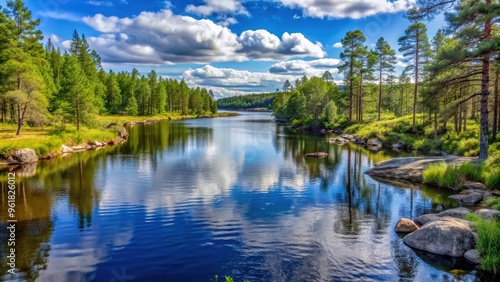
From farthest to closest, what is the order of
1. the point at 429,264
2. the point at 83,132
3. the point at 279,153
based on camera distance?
the point at 83,132, the point at 279,153, the point at 429,264

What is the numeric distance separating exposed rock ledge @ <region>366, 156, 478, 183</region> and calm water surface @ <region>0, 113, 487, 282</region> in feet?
5.88

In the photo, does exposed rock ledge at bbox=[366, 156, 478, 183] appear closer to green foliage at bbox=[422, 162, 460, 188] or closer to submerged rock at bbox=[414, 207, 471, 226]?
green foliage at bbox=[422, 162, 460, 188]

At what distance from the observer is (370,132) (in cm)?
5509

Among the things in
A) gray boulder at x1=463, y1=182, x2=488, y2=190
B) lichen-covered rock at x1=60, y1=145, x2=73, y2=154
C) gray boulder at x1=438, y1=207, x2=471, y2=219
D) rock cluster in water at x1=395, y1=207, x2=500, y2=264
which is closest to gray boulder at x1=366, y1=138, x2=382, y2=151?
gray boulder at x1=463, y1=182, x2=488, y2=190

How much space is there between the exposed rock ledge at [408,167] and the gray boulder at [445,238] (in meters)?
13.4

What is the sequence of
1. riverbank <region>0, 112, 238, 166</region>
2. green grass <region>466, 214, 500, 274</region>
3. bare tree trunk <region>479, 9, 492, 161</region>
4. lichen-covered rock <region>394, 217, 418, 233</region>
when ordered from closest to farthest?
green grass <region>466, 214, 500, 274</region>
lichen-covered rock <region>394, 217, 418, 233</region>
bare tree trunk <region>479, 9, 492, 161</region>
riverbank <region>0, 112, 238, 166</region>

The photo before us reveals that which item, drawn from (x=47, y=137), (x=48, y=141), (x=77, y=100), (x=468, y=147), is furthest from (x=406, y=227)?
(x=77, y=100)

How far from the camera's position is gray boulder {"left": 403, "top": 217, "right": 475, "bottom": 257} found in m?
14.1

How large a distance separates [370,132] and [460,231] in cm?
4250

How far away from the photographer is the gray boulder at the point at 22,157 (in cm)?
3403

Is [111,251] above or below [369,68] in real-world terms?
below

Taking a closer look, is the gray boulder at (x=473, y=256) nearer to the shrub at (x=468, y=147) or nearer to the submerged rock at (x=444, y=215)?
the submerged rock at (x=444, y=215)

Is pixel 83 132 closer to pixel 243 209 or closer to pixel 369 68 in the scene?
pixel 243 209

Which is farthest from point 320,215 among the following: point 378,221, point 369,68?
point 369,68
